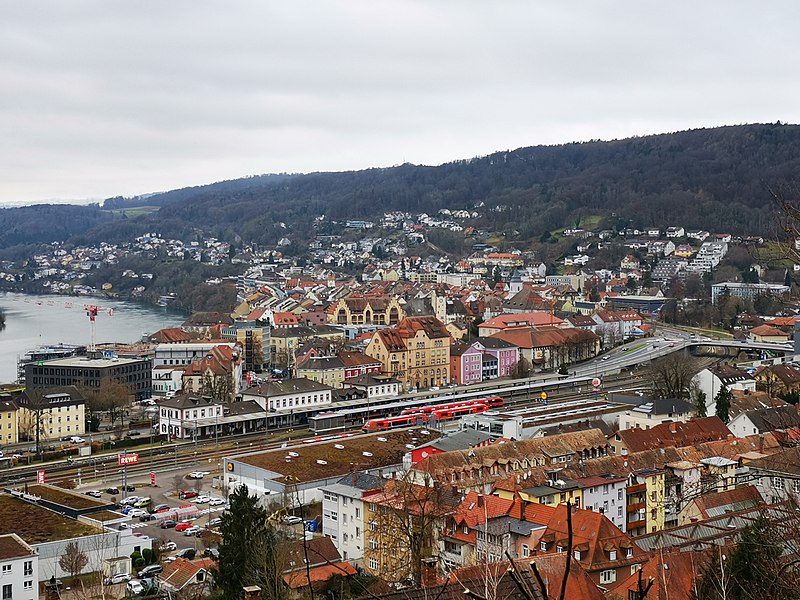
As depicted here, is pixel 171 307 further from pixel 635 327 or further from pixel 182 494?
pixel 182 494

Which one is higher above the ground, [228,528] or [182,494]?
[228,528]

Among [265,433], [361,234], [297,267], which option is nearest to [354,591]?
[265,433]

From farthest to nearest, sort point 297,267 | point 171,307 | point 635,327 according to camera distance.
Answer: point 297,267
point 171,307
point 635,327

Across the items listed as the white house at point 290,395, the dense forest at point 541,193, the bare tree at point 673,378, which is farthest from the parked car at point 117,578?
the dense forest at point 541,193

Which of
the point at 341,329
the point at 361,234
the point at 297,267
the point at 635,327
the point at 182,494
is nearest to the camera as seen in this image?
the point at 182,494

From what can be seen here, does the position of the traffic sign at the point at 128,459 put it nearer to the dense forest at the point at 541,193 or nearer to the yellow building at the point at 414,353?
the yellow building at the point at 414,353

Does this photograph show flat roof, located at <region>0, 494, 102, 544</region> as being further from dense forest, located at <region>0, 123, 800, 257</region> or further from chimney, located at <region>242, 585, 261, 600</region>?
dense forest, located at <region>0, 123, 800, 257</region>

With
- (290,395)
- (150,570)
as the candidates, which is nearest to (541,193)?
(290,395)

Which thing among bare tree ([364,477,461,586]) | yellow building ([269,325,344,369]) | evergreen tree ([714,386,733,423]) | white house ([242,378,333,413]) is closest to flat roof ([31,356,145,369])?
white house ([242,378,333,413])
